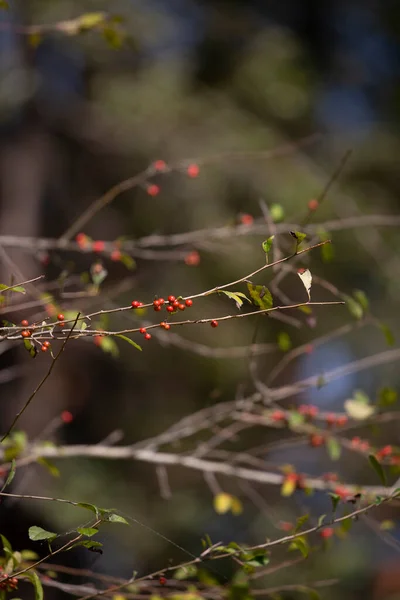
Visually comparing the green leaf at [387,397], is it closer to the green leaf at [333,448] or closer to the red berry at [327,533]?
the green leaf at [333,448]

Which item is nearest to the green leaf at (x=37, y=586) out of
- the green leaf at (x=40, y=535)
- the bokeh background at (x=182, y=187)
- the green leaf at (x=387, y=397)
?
the green leaf at (x=40, y=535)

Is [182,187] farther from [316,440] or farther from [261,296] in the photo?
[261,296]

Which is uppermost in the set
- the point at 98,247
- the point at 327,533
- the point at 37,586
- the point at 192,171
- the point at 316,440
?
the point at 192,171

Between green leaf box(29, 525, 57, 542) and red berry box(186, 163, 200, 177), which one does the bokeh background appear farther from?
Result: green leaf box(29, 525, 57, 542)

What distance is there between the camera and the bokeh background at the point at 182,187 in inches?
202

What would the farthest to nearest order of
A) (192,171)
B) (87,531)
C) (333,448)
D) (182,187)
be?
(182,187) < (192,171) < (333,448) < (87,531)

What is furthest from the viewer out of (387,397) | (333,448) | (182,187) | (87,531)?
(182,187)

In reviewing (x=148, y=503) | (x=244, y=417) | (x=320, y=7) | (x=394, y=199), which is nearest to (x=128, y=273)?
(x=148, y=503)

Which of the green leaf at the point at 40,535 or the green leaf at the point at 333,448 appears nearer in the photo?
the green leaf at the point at 40,535

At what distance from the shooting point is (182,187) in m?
5.32

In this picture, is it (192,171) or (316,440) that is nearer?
(316,440)

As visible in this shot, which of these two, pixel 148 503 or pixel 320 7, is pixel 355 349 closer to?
pixel 148 503

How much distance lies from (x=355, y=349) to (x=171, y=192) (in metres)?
2.29

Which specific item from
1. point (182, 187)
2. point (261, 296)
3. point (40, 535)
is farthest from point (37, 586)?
point (182, 187)
